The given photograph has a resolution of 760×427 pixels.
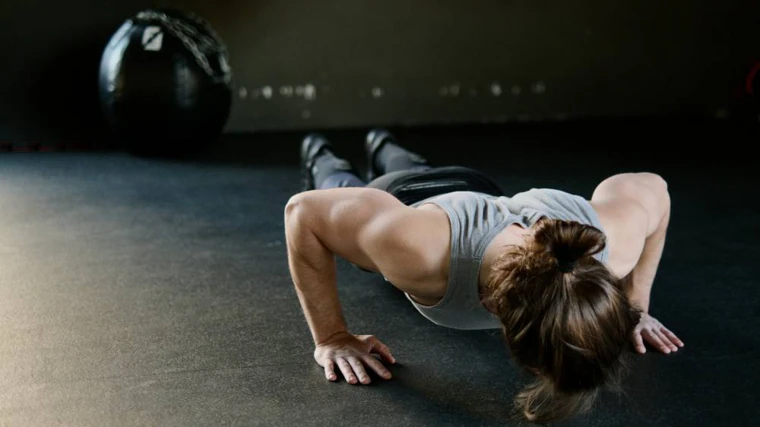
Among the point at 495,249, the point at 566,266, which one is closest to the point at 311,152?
the point at 495,249

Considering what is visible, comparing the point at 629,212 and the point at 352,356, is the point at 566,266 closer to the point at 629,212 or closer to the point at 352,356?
the point at 629,212

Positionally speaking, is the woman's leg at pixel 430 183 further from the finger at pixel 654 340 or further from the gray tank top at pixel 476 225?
the finger at pixel 654 340

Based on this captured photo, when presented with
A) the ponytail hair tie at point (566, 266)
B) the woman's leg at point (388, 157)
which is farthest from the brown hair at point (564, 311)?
the woman's leg at point (388, 157)

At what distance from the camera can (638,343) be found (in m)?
2.08

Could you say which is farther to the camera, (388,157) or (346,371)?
(388,157)

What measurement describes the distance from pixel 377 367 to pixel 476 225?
1.46 ft

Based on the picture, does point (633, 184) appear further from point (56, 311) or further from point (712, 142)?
point (712, 142)

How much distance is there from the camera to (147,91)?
4.14m

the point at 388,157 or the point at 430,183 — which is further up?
the point at 430,183

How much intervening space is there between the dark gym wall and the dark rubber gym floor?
51.4 inches

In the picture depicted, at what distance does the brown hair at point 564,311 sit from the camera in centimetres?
142

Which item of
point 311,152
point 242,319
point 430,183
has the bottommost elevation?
point 242,319

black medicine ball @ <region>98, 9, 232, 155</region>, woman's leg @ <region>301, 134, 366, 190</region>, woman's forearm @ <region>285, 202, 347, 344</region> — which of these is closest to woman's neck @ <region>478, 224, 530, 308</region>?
woman's forearm @ <region>285, 202, 347, 344</region>

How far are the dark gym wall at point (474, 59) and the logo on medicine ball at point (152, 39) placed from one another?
0.60 meters
